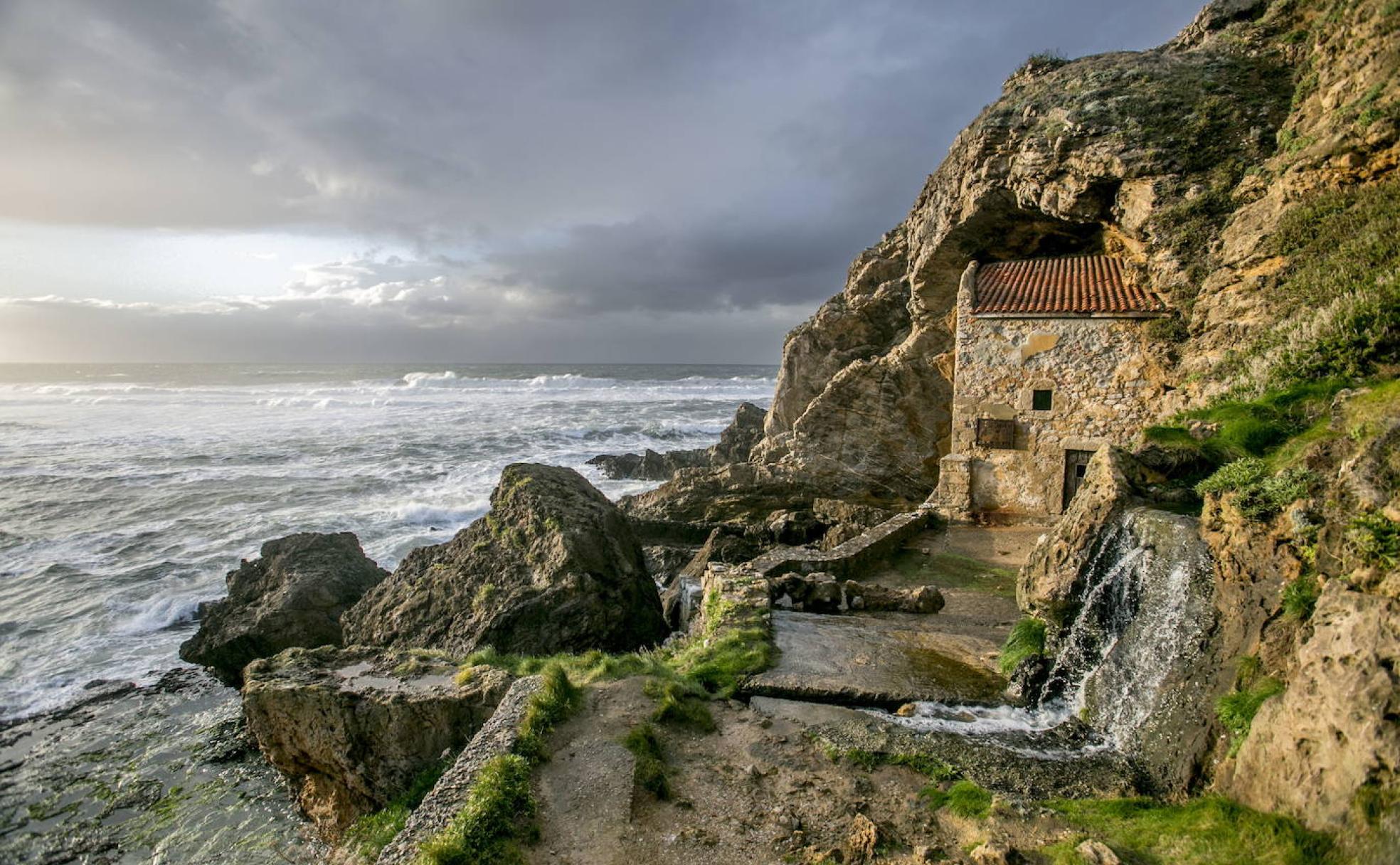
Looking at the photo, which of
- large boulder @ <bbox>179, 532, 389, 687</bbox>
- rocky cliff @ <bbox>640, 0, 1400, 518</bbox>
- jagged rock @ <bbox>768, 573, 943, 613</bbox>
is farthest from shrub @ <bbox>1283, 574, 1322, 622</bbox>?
large boulder @ <bbox>179, 532, 389, 687</bbox>

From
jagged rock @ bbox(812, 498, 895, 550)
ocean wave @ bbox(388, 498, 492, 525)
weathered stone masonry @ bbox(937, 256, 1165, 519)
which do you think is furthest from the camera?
ocean wave @ bbox(388, 498, 492, 525)

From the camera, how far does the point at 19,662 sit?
12.1m

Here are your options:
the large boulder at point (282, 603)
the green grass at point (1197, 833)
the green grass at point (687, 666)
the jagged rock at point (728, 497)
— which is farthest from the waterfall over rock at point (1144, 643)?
the jagged rock at point (728, 497)

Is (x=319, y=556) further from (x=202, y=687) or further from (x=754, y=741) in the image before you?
(x=754, y=741)

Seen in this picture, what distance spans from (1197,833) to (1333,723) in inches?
42.6

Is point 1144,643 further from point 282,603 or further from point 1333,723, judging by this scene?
point 282,603

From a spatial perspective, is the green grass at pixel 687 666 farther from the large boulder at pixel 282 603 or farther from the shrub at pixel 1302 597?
the large boulder at pixel 282 603

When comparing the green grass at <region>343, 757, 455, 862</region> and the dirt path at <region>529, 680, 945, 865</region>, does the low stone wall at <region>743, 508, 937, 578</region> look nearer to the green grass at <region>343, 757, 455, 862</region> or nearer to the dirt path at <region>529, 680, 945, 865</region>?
the dirt path at <region>529, 680, 945, 865</region>

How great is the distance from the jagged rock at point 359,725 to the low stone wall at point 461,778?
707 millimetres

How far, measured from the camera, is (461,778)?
5.18m

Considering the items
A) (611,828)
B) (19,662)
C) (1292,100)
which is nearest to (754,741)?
(611,828)

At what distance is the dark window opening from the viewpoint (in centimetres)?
1406

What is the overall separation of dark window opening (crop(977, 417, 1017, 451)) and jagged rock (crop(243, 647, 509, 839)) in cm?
1123

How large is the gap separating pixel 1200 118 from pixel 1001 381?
6876 millimetres
